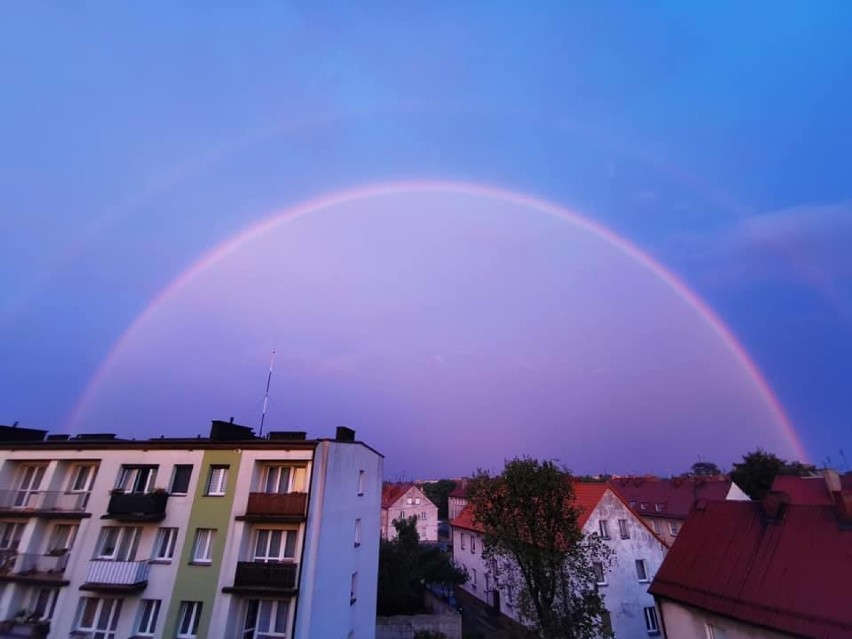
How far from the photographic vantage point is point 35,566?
20.8 meters

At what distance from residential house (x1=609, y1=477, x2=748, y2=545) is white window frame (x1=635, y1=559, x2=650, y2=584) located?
83.4 ft

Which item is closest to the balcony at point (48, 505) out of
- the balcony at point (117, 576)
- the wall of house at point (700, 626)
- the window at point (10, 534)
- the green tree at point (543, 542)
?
the window at point (10, 534)

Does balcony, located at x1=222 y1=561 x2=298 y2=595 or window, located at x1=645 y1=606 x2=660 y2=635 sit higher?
balcony, located at x1=222 y1=561 x2=298 y2=595

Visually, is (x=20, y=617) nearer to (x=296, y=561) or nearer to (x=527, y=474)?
(x=296, y=561)

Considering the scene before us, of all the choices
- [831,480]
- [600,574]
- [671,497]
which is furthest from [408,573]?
[671,497]

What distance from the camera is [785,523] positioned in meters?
19.0

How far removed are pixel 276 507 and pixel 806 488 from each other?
57.7 m

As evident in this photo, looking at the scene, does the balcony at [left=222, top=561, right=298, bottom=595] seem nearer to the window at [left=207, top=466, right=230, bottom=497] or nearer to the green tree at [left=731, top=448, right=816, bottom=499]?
the window at [left=207, top=466, right=230, bottom=497]

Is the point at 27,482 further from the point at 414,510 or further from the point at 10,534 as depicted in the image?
the point at 414,510

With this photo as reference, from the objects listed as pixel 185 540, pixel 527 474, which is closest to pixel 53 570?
pixel 185 540

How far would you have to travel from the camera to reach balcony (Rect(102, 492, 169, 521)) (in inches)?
797

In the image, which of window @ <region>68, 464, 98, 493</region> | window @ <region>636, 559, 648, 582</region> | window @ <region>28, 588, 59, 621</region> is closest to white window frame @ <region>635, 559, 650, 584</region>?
window @ <region>636, 559, 648, 582</region>

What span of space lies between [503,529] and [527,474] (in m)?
3.03

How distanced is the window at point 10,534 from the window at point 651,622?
120 feet
